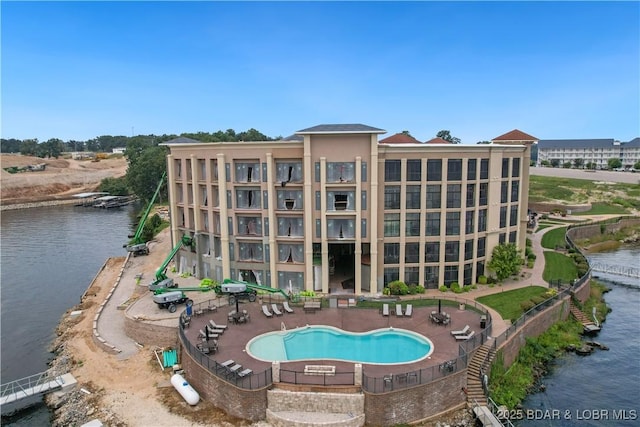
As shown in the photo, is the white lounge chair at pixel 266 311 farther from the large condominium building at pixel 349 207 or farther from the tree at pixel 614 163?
the tree at pixel 614 163

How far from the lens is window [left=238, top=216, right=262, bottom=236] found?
4619 cm

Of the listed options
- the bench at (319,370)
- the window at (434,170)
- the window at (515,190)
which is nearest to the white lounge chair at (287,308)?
the bench at (319,370)

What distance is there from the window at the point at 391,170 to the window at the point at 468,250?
10.4 meters

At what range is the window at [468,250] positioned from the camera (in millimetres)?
46812

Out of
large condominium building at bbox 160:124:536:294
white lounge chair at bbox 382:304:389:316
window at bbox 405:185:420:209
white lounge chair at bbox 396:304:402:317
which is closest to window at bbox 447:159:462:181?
large condominium building at bbox 160:124:536:294

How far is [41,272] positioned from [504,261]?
6229cm

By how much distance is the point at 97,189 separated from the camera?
16788 centimetres

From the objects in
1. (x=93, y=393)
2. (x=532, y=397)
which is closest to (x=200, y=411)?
(x=93, y=393)

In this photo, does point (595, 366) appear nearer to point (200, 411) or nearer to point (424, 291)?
point (424, 291)

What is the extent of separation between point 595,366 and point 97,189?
170m

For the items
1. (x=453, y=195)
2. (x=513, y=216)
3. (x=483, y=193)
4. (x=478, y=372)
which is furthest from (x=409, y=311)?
(x=513, y=216)

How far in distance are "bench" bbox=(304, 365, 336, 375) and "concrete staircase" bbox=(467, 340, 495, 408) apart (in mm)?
9155

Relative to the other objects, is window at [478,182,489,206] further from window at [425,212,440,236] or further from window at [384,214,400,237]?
window at [384,214,400,237]

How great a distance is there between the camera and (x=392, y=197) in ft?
147
